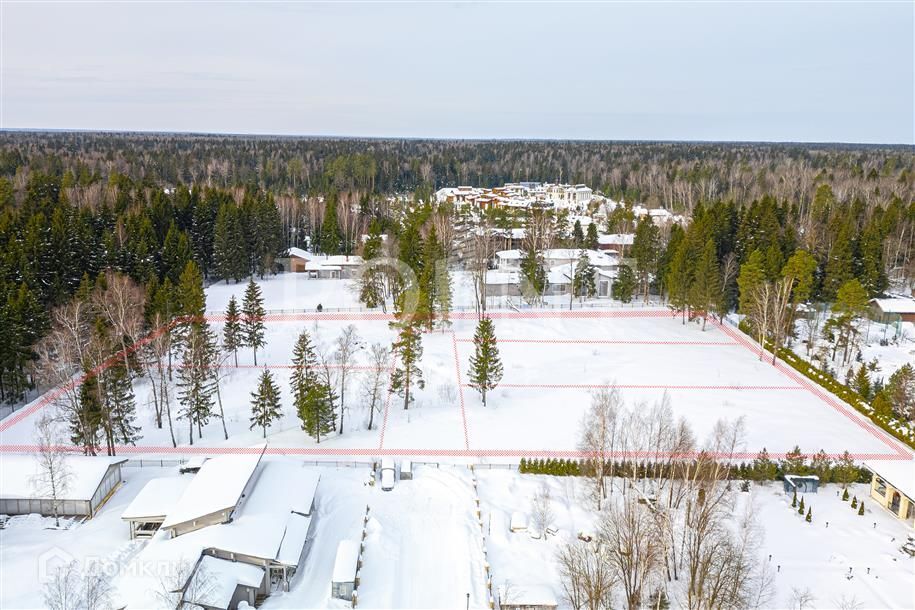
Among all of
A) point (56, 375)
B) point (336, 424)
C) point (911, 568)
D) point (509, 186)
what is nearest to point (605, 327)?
point (336, 424)

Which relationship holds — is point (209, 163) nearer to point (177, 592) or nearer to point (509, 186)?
point (509, 186)

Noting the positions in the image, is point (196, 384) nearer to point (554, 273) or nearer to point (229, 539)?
point (229, 539)

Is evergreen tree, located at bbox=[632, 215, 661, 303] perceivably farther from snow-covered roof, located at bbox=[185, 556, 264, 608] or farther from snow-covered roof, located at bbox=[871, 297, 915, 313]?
snow-covered roof, located at bbox=[185, 556, 264, 608]

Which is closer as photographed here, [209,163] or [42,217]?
[42,217]

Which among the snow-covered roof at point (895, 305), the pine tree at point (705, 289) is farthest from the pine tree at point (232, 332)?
the snow-covered roof at point (895, 305)

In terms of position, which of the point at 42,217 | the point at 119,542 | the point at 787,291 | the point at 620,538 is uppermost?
the point at 42,217

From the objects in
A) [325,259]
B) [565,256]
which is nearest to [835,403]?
[565,256]
